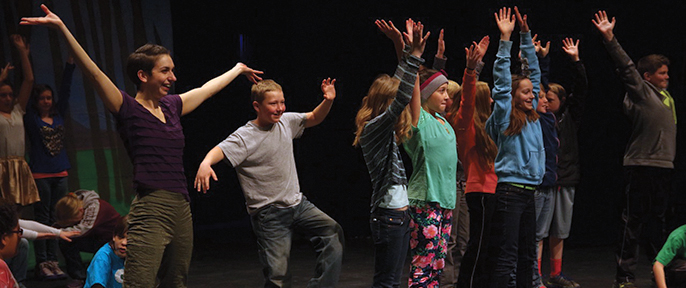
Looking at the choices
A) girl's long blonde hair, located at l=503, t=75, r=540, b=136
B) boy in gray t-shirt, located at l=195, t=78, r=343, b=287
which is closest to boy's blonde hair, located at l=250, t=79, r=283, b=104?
boy in gray t-shirt, located at l=195, t=78, r=343, b=287

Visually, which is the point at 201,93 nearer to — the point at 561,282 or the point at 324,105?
the point at 324,105

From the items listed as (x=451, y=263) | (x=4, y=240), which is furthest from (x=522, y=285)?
(x=4, y=240)

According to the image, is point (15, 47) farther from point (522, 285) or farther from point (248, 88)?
point (522, 285)

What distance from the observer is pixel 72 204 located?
5645 mm

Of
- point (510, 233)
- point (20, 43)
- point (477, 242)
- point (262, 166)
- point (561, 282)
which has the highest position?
point (20, 43)

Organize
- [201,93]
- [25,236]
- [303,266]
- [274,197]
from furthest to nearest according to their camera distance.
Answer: [303,266]
[25,236]
[274,197]
[201,93]

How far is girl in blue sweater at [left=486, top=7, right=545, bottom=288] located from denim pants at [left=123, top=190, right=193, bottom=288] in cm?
168

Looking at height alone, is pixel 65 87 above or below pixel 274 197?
above

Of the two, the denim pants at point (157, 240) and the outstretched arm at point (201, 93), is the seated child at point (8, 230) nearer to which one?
the denim pants at point (157, 240)

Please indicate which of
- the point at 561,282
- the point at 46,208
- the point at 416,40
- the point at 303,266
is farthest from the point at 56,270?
the point at 416,40

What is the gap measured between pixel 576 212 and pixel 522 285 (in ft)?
12.8

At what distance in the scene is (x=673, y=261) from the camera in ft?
13.4

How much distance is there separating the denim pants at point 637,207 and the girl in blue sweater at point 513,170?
1.29 meters

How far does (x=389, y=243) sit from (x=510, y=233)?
774mm
